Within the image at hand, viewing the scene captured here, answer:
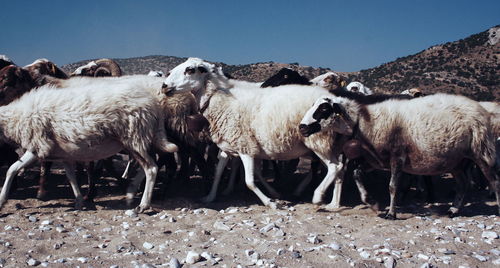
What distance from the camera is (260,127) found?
730cm

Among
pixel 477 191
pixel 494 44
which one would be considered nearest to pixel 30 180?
pixel 477 191

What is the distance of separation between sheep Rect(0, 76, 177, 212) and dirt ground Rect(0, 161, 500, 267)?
0.83 meters

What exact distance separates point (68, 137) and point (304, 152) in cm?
393

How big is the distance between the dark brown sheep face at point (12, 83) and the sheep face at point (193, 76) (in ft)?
9.33

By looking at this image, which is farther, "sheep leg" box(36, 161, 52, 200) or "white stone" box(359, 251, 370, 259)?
"sheep leg" box(36, 161, 52, 200)

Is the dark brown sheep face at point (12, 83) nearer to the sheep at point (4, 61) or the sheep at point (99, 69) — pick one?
the sheep at point (4, 61)

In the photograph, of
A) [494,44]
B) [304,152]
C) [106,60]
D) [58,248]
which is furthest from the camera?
[494,44]

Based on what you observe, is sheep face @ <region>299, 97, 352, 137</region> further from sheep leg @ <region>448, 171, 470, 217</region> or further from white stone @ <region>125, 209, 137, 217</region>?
white stone @ <region>125, 209, 137, 217</region>

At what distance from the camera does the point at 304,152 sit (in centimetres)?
754

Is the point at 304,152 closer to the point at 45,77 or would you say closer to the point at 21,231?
the point at 21,231

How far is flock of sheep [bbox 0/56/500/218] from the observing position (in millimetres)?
6410

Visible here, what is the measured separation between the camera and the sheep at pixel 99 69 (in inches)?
434

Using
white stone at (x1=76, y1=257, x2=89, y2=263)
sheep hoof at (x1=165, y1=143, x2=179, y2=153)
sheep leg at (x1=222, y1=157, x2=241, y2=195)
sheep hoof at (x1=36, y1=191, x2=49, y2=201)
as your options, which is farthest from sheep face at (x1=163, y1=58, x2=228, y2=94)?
white stone at (x1=76, y1=257, x2=89, y2=263)

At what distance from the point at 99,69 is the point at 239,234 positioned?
7.57 metres
